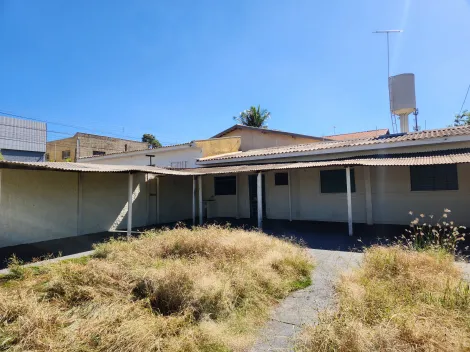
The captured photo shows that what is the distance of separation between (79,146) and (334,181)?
2628 cm

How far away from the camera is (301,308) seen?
3943mm

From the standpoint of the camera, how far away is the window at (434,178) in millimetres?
9234

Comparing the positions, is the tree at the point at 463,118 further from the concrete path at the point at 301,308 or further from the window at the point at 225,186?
the concrete path at the point at 301,308

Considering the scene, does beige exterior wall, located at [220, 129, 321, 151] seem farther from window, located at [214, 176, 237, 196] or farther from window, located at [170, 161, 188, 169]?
window, located at [214, 176, 237, 196]

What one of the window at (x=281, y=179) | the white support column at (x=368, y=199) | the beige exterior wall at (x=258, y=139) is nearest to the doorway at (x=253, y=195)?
the window at (x=281, y=179)

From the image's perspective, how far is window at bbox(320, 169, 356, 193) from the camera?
11.2m

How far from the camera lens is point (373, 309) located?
126 inches

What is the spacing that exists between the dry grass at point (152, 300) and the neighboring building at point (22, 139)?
80.0 feet

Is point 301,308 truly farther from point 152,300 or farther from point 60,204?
point 60,204

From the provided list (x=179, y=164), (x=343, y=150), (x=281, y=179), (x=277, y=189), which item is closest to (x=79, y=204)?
(x=179, y=164)

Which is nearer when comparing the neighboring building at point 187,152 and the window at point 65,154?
the neighboring building at point 187,152

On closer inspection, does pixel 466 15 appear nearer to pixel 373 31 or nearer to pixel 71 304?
pixel 373 31

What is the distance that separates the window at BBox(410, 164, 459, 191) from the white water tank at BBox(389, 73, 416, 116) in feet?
15.1

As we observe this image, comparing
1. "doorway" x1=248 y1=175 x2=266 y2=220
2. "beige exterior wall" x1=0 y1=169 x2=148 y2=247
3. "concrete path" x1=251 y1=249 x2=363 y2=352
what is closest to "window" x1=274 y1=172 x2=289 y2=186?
"doorway" x1=248 y1=175 x2=266 y2=220
